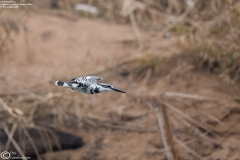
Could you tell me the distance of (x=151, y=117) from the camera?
2.41m

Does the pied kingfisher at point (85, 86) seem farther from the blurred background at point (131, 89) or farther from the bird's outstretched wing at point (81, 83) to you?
the blurred background at point (131, 89)

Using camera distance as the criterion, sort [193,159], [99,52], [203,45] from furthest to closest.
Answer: [99,52]
[203,45]
[193,159]

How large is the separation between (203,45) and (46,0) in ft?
5.34

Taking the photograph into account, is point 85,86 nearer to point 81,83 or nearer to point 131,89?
point 81,83

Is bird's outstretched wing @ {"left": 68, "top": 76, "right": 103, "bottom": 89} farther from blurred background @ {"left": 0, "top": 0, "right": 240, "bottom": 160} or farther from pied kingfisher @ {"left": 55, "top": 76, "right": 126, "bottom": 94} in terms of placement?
blurred background @ {"left": 0, "top": 0, "right": 240, "bottom": 160}

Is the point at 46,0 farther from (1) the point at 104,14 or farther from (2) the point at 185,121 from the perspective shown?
(2) the point at 185,121

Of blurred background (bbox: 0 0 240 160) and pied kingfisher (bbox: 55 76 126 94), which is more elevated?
blurred background (bbox: 0 0 240 160)

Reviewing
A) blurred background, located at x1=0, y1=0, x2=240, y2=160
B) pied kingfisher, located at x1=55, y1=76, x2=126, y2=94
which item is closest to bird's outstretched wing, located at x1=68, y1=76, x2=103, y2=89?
pied kingfisher, located at x1=55, y1=76, x2=126, y2=94

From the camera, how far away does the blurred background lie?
221cm

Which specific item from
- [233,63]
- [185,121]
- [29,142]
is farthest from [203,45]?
[29,142]

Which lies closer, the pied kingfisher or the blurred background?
the pied kingfisher

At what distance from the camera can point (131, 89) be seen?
2607 millimetres

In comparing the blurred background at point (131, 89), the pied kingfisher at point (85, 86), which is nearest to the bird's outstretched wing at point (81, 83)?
the pied kingfisher at point (85, 86)

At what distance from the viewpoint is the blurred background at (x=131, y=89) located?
7.23ft
